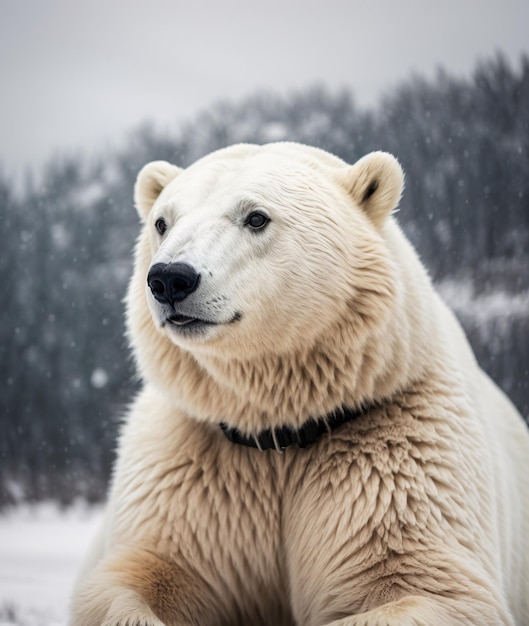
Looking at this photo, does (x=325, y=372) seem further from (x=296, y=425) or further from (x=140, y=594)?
(x=140, y=594)

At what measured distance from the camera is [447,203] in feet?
17.7

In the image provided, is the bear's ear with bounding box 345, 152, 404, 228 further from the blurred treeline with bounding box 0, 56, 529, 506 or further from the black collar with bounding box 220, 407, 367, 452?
the blurred treeline with bounding box 0, 56, 529, 506

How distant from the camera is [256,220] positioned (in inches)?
74.9

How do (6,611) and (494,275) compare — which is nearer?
(6,611)

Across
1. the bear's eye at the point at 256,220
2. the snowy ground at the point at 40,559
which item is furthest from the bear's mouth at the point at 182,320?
the snowy ground at the point at 40,559

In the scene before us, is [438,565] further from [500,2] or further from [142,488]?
[500,2]

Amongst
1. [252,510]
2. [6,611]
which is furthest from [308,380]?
[6,611]

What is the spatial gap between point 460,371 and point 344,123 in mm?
4052

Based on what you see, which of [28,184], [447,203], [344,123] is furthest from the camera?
[28,184]

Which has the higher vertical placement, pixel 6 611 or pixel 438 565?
pixel 438 565

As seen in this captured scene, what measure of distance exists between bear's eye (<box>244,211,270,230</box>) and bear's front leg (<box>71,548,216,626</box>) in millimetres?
907

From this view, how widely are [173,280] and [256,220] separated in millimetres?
330

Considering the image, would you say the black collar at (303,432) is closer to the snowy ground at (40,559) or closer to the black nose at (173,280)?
the black nose at (173,280)

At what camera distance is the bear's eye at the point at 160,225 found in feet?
6.66
